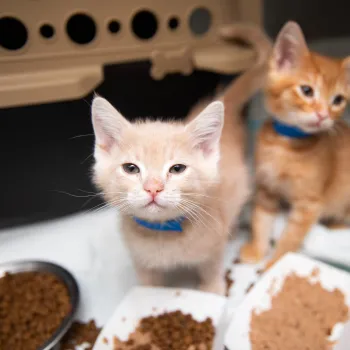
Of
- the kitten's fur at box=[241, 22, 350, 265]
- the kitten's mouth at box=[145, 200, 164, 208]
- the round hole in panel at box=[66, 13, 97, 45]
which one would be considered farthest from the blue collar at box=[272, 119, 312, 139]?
the round hole in panel at box=[66, 13, 97, 45]

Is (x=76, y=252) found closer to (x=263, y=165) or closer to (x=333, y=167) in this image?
(x=263, y=165)

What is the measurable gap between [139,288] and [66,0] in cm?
97

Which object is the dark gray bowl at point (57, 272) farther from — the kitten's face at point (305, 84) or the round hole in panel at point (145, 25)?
the round hole in panel at point (145, 25)

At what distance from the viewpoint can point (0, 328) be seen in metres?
0.96

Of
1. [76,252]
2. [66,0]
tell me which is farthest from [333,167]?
[66,0]

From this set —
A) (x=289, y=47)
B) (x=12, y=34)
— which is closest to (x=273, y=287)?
(x=289, y=47)

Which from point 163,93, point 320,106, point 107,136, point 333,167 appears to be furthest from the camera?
point 163,93

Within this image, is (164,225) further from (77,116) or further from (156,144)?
(77,116)

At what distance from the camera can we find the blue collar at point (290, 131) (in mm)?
1086

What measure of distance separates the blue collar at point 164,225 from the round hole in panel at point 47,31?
2.50ft

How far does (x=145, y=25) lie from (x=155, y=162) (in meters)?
0.88

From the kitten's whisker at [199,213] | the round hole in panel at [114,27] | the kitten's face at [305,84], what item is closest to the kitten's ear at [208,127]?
the kitten's whisker at [199,213]

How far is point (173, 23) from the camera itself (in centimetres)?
143

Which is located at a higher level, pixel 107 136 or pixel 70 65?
pixel 70 65
